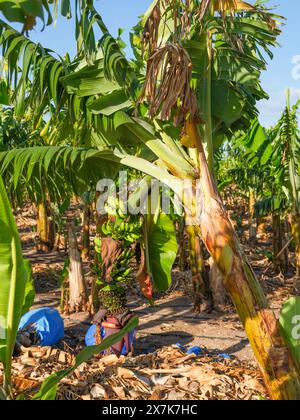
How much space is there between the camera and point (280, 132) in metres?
8.10

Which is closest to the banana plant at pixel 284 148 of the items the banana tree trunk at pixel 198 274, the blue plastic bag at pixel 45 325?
the banana tree trunk at pixel 198 274

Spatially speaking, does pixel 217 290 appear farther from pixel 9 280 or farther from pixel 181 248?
pixel 9 280

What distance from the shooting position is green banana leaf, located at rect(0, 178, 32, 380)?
2.87 meters

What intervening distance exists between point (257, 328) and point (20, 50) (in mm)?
3086

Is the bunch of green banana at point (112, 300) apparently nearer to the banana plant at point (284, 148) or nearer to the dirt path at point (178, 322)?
the dirt path at point (178, 322)

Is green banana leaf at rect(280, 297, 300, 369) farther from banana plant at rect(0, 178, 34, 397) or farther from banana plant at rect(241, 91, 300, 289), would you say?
banana plant at rect(241, 91, 300, 289)

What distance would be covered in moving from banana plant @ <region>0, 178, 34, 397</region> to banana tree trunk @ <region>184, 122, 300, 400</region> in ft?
5.33

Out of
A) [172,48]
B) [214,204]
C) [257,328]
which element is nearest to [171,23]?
[172,48]

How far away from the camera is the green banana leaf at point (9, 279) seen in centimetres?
287

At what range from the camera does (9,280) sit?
3.01 metres

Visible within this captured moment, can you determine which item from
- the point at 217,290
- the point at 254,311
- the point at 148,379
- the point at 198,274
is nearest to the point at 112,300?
the point at 148,379

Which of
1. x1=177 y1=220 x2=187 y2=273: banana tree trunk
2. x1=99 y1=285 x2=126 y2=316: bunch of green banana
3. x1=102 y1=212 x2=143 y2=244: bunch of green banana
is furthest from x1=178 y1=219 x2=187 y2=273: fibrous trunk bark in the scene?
x1=102 y1=212 x2=143 y2=244: bunch of green banana

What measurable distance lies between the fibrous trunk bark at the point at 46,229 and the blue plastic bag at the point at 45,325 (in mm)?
8578
